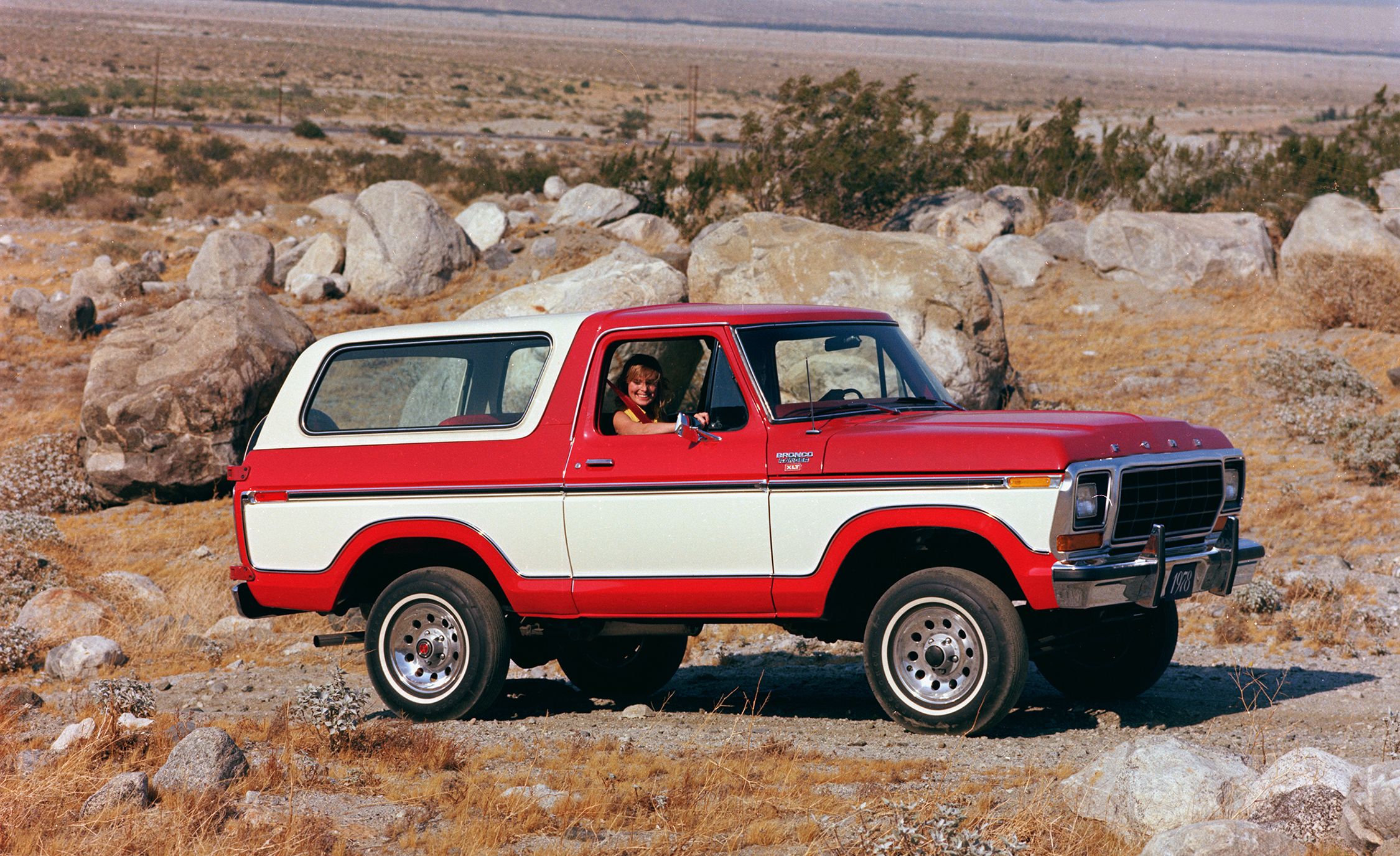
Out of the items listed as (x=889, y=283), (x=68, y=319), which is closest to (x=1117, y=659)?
(x=889, y=283)

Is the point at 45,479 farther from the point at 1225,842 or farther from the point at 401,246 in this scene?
the point at 1225,842

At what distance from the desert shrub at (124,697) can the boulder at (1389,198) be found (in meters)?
20.6

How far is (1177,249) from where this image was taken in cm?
2309

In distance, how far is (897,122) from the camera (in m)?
28.5

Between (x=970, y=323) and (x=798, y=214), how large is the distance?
10.7 meters

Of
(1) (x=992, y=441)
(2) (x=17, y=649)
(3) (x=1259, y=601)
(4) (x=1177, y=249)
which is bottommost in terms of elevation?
(2) (x=17, y=649)

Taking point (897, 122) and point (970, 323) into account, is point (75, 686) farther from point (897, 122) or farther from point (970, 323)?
point (897, 122)

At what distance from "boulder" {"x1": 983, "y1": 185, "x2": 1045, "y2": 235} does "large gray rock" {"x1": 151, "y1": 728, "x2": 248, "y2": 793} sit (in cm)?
2299

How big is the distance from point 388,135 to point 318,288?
118ft

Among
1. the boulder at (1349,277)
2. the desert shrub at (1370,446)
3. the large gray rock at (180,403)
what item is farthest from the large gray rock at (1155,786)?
the boulder at (1349,277)

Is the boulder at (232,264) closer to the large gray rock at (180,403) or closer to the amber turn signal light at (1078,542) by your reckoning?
the large gray rock at (180,403)

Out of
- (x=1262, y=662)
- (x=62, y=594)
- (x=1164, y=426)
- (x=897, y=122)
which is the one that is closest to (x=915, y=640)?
(x=1164, y=426)

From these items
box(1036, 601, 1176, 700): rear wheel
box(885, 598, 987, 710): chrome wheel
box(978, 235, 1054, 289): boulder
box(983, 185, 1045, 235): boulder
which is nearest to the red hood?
box(885, 598, 987, 710): chrome wheel

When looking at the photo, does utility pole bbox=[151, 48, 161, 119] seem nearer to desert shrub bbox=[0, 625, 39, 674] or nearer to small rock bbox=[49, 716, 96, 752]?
desert shrub bbox=[0, 625, 39, 674]
